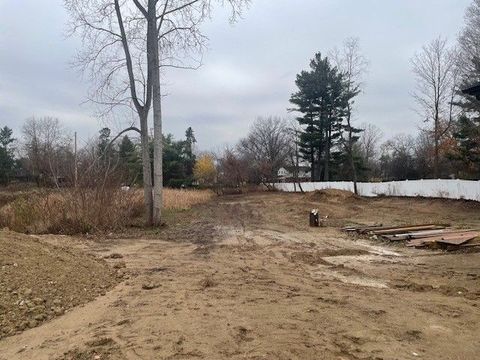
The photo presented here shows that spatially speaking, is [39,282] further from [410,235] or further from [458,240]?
[410,235]

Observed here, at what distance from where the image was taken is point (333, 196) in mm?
35125

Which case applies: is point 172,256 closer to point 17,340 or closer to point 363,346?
point 17,340

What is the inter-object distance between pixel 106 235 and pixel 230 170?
166ft

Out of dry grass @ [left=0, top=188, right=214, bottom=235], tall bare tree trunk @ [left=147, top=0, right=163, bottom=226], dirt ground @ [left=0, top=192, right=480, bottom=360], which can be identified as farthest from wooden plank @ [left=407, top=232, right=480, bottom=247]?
dry grass @ [left=0, top=188, right=214, bottom=235]

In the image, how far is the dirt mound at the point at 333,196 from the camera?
3388cm

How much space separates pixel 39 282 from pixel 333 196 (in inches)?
1205

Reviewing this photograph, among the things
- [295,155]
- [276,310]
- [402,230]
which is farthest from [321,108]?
[276,310]

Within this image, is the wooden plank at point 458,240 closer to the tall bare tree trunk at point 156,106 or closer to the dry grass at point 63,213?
the tall bare tree trunk at point 156,106

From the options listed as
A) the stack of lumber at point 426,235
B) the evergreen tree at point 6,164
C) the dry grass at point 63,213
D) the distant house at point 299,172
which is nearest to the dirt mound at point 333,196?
the stack of lumber at point 426,235

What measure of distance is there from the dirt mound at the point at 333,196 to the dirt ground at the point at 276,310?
A: 23213 millimetres

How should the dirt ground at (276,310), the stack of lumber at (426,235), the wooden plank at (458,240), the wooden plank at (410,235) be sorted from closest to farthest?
the dirt ground at (276,310) → the wooden plank at (458,240) → the stack of lumber at (426,235) → the wooden plank at (410,235)

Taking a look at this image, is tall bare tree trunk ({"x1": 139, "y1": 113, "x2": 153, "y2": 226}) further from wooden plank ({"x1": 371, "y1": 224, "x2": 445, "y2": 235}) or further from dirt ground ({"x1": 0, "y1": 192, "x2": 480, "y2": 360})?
wooden plank ({"x1": 371, "y1": 224, "x2": 445, "y2": 235})

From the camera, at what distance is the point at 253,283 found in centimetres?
731

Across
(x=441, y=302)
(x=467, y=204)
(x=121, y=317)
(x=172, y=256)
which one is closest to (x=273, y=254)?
→ (x=172, y=256)
